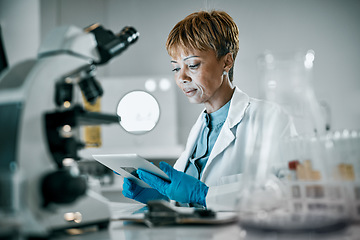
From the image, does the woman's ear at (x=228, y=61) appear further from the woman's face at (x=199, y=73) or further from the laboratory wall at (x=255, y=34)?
the laboratory wall at (x=255, y=34)

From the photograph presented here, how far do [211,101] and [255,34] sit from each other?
7.41 feet

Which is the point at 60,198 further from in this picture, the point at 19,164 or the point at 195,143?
the point at 195,143

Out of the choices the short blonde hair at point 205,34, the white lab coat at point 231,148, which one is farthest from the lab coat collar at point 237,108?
the short blonde hair at point 205,34

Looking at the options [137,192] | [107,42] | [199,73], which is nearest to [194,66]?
[199,73]

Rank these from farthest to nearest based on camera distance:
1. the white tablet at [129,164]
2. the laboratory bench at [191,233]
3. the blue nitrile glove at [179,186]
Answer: the blue nitrile glove at [179,186]
the white tablet at [129,164]
the laboratory bench at [191,233]

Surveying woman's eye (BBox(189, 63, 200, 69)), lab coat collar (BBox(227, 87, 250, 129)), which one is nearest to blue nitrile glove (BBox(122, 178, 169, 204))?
lab coat collar (BBox(227, 87, 250, 129))

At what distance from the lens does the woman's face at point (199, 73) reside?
5.42ft

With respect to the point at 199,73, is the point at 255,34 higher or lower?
higher

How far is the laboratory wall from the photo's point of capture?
3562 millimetres

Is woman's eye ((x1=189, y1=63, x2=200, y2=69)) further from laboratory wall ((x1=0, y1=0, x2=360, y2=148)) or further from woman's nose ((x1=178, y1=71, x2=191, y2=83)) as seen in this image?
laboratory wall ((x1=0, y1=0, x2=360, y2=148))

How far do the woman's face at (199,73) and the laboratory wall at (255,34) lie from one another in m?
1.99

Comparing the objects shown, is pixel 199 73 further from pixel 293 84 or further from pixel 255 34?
pixel 255 34

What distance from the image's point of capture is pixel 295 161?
26.2 inches

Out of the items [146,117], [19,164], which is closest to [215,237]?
[19,164]
